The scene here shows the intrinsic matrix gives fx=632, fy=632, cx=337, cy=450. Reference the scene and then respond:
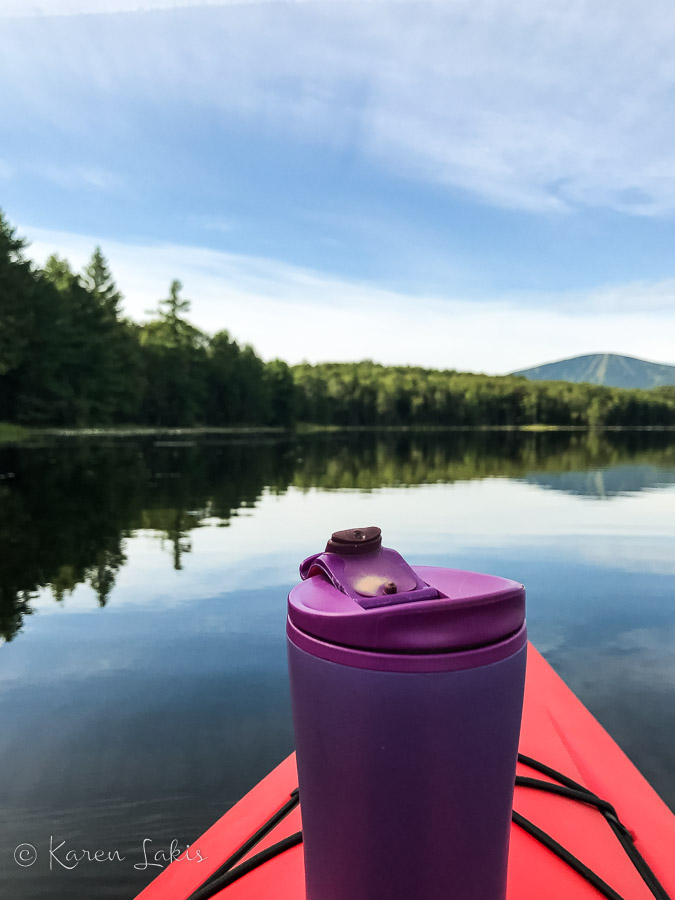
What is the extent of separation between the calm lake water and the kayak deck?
1.11m

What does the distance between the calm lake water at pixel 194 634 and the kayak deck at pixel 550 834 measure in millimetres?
1113

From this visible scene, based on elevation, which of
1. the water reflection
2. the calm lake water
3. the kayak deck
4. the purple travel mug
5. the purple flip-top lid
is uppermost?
the purple flip-top lid

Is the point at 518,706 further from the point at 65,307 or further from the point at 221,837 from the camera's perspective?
the point at 65,307

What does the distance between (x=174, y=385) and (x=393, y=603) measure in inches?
3260

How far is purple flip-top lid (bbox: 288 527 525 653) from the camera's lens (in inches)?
53.3

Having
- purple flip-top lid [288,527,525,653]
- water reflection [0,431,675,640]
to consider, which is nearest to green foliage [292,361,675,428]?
water reflection [0,431,675,640]

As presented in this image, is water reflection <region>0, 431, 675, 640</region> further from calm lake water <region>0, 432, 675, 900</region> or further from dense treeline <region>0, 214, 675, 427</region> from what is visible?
dense treeline <region>0, 214, 675, 427</region>

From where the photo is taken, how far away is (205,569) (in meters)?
8.59

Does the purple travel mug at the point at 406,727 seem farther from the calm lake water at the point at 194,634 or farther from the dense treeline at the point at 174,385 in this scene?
the dense treeline at the point at 174,385

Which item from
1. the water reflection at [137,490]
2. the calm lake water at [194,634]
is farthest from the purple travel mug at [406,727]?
the water reflection at [137,490]

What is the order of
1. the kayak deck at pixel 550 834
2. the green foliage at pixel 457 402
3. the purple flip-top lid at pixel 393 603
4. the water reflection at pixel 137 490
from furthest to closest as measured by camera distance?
the green foliage at pixel 457 402 < the water reflection at pixel 137 490 < the kayak deck at pixel 550 834 < the purple flip-top lid at pixel 393 603

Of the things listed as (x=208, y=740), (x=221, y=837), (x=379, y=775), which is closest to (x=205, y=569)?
(x=208, y=740)

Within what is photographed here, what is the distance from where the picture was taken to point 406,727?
1.38 m

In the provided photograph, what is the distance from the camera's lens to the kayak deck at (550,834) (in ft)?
6.17
